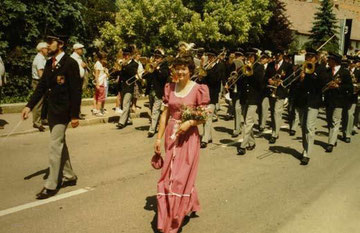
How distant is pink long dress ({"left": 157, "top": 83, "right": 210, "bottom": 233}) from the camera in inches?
195

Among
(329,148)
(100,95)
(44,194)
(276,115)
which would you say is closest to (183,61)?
(44,194)

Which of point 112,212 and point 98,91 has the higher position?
point 98,91

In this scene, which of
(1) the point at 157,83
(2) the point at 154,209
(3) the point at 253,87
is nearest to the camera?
(2) the point at 154,209

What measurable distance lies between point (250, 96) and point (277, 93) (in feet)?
8.26

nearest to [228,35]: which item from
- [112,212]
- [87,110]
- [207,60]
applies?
[87,110]

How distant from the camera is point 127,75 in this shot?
12000 millimetres

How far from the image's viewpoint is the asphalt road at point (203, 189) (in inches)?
219

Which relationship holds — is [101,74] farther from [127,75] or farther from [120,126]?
[120,126]

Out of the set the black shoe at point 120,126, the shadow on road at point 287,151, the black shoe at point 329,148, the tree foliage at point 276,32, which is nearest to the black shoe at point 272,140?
the shadow on road at point 287,151

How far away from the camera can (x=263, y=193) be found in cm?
695


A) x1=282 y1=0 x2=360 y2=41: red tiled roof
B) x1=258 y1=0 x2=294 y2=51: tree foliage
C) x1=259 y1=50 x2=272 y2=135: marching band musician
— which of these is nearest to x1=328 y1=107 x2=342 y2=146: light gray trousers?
x1=259 y1=50 x2=272 y2=135: marching band musician

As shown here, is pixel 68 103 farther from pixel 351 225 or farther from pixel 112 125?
pixel 112 125

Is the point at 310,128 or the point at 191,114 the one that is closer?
the point at 191,114

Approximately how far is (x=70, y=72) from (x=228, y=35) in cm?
2013
